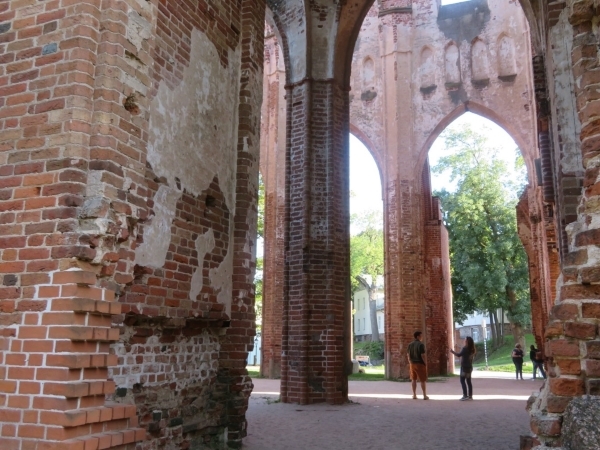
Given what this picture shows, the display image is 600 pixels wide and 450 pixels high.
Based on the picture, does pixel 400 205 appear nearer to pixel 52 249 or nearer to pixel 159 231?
pixel 159 231

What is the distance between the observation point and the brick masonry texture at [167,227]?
325cm

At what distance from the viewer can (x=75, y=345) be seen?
3180 millimetres

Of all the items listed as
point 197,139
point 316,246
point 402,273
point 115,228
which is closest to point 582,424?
point 115,228

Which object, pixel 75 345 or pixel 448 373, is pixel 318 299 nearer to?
pixel 75 345

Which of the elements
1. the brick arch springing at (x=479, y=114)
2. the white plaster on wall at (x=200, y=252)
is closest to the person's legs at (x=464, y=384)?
the white plaster on wall at (x=200, y=252)

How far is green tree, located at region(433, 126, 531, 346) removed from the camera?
103 ft

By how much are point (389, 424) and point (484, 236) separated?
26.3 meters

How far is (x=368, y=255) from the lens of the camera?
122 feet

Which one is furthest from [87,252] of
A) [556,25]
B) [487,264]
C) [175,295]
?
[487,264]

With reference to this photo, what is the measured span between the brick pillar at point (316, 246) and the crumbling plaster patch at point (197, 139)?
13.7 ft

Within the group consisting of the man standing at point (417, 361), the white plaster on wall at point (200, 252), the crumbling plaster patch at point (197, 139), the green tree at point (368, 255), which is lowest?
the man standing at point (417, 361)

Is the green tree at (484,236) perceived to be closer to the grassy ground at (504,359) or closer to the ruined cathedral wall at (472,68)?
the grassy ground at (504,359)

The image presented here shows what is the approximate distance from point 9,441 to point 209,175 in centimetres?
315

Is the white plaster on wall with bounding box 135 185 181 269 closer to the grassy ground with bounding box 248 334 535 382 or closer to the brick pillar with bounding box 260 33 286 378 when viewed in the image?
the brick pillar with bounding box 260 33 286 378
